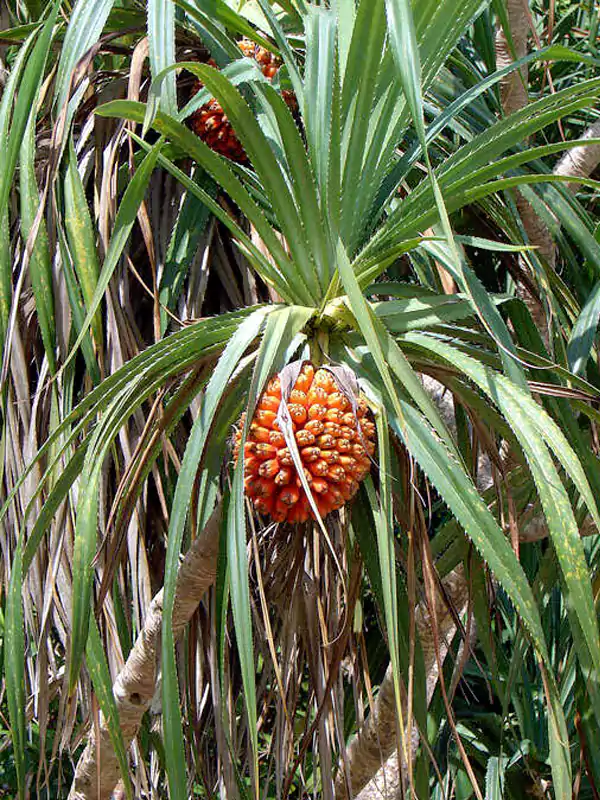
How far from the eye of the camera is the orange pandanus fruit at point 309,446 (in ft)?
3.06

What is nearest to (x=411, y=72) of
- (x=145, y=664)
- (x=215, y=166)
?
(x=215, y=166)

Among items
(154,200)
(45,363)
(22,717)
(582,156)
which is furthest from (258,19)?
(22,717)

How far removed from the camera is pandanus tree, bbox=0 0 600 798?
0.88m

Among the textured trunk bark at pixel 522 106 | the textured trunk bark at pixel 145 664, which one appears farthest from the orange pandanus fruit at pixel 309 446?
the textured trunk bark at pixel 522 106

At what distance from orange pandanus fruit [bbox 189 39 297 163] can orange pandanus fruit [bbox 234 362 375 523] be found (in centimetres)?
53

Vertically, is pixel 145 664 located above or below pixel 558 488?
below

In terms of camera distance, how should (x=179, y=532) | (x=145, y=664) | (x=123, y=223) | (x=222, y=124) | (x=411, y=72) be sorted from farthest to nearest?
(x=222, y=124) → (x=145, y=664) → (x=123, y=223) → (x=179, y=532) → (x=411, y=72)

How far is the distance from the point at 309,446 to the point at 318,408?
0.13 feet

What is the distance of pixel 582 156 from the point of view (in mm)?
1739

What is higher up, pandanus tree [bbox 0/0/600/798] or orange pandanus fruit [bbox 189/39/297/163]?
orange pandanus fruit [bbox 189/39/297/163]

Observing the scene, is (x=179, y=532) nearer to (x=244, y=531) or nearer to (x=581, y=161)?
(x=244, y=531)

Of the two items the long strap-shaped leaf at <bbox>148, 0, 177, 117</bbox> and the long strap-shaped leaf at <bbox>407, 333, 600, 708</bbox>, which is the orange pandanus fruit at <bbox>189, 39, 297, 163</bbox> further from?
the long strap-shaped leaf at <bbox>407, 333, 600, 708</bbox>

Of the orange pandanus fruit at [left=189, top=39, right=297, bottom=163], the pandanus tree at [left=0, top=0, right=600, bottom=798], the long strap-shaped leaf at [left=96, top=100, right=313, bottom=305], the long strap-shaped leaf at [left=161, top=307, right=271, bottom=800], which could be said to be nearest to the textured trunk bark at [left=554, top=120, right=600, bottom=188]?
the pandanus tree at [left=0, top=0, right=600, bottom=798]

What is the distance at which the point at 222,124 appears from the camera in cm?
136
